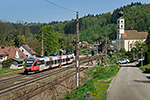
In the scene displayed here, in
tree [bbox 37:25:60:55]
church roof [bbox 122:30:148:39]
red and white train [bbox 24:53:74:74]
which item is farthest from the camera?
church roof [bbox 122:30:148:39]

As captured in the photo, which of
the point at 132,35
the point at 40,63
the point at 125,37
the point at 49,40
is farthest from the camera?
the point at 132,35

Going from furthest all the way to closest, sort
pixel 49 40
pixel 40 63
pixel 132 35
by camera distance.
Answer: pixel 132 35
pixel 49 40
pixel 40 63

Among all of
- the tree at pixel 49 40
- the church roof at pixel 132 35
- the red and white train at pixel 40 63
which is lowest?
the red and white train at pixel 40 63

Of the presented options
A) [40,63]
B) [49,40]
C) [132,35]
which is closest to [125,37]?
[132,35]

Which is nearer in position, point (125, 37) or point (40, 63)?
point (40, 63)

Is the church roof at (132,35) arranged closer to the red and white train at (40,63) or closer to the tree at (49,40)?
the tree at (49,40)

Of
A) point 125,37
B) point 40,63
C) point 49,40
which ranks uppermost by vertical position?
point 125,37

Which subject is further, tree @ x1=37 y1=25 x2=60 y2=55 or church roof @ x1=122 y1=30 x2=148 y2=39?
church roof @ x1=122 y1=30 x2=148 y2=39

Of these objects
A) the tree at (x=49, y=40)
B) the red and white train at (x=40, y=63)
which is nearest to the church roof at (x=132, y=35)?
the tree at (x=49, y=40)

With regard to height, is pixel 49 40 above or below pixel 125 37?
below

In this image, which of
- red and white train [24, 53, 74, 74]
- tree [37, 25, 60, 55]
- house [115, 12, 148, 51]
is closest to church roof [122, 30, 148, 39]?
house [115, 12, 148, 51]

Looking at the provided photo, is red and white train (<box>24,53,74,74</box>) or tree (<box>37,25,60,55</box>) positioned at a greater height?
tree (<box>37,25,60,55</box>)

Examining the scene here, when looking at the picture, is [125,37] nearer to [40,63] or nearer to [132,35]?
[132,35]

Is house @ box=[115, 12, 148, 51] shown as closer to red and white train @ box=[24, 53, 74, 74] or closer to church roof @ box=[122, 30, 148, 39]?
church roof @ box=[122, 30, 148, 39]
